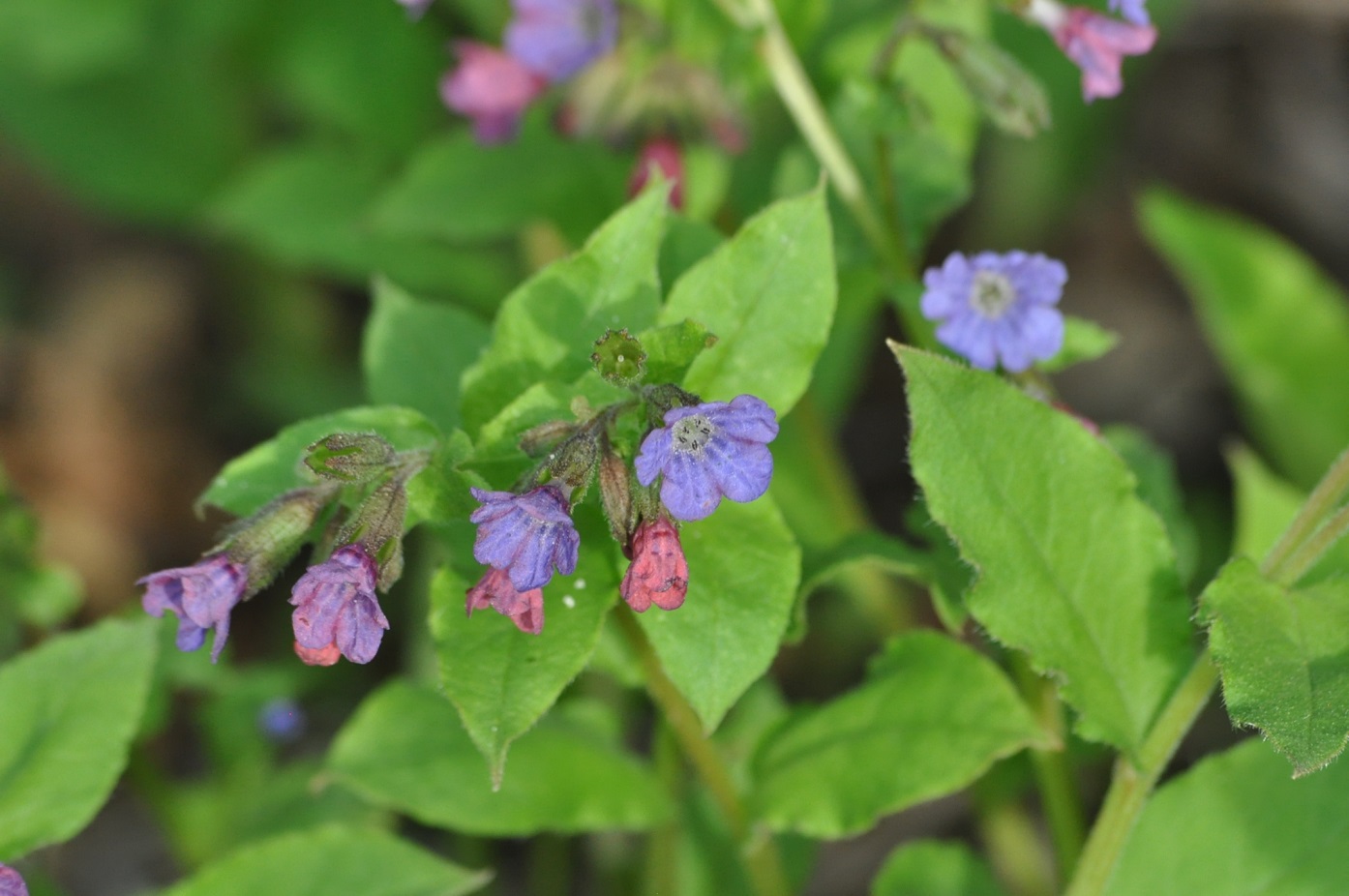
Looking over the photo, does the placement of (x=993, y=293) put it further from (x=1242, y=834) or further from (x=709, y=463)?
(x=1242, y=834)

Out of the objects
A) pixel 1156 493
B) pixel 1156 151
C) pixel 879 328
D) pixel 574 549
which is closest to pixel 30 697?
pixel 574 549

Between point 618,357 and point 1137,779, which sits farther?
point 1137,779

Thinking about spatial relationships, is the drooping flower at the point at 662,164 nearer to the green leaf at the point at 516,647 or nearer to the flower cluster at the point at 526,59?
the flower cluster at the point at 526,59

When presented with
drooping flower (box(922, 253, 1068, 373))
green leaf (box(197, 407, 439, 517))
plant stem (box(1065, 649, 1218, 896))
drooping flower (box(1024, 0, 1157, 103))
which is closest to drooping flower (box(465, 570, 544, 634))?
green leaf (box(197, 407, 439, 517))

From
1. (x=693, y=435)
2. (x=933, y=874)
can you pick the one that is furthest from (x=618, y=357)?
(x=933, y=874)

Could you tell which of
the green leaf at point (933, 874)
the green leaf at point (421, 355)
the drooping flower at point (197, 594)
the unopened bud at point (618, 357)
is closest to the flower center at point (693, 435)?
the unopened bud at point (618, 357)
